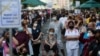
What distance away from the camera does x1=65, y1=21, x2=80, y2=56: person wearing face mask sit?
15.3m

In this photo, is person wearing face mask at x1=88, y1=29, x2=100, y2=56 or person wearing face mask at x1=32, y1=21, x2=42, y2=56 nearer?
person wearing face mask at x1=88, y1=29, x2=100, y2=56

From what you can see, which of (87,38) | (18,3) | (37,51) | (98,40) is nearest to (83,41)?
(87,38)

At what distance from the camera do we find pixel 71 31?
15492 millimetres

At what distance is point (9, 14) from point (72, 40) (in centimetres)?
605

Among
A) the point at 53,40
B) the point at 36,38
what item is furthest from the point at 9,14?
the point at 36,38

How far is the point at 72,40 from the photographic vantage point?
15336mm

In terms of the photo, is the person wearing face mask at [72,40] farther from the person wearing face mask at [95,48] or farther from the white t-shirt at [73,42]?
the person wearing face mask at [95,48]

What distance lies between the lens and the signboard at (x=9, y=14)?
9.54 meters

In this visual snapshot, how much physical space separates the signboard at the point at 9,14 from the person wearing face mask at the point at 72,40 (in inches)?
230

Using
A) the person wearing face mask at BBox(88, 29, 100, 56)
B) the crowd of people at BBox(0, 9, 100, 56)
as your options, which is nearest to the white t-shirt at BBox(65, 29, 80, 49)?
the crowd of people at BBox(0, 9, 100, 56)

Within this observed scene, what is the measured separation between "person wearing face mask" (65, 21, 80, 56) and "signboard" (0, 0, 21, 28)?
5.84 metres

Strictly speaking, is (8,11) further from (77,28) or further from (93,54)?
(77,28)

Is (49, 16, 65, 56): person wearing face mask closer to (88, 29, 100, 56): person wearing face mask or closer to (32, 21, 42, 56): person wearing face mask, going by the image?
(32, 21, 42, 56): person wearing face mask

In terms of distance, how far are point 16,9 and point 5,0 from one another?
0.30m
